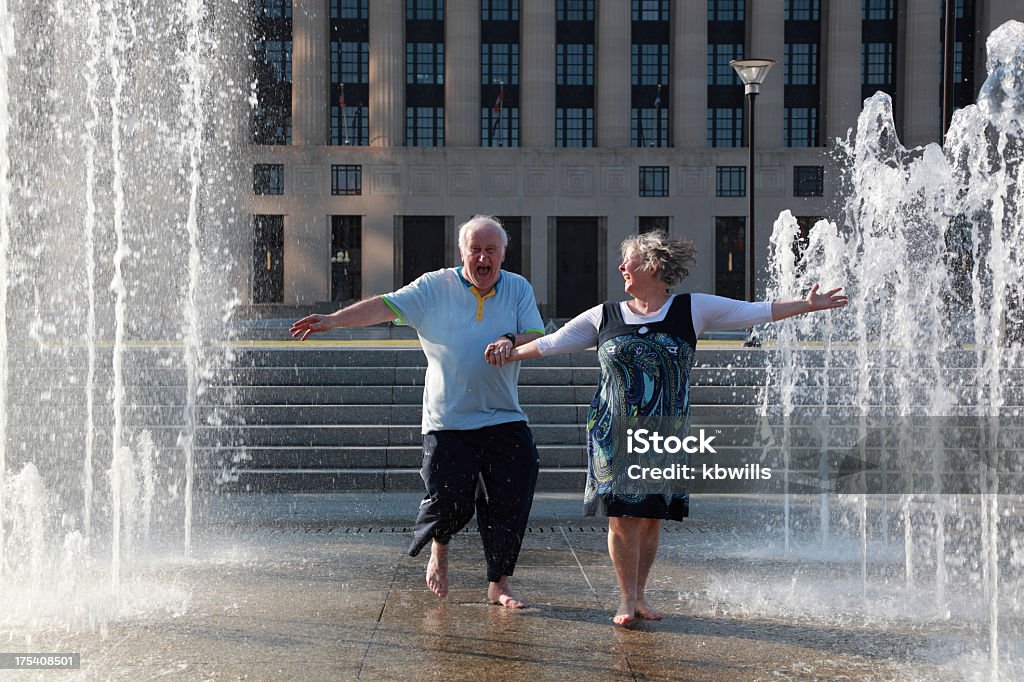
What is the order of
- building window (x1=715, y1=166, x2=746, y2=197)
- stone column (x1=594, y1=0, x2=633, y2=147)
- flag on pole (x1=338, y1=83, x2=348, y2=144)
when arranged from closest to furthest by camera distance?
stone column (x1=594, y1=0, x2=633, y2=147) < flag on pole (x1=338, y1=83, x2=348, y2=144) < building window (x1=715, y1=166, x2=746, y2=197)

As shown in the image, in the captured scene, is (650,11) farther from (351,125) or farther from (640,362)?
(640,362)

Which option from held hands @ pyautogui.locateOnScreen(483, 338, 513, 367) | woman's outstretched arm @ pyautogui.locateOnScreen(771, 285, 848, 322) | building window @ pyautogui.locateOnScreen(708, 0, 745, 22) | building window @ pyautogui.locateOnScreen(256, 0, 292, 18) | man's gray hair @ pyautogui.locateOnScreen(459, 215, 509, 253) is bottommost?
held hands @ pyautogui.locateOnScreen(483, 338, 513, 367)

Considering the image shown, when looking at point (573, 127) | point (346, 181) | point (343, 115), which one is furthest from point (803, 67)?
point (346, 181)

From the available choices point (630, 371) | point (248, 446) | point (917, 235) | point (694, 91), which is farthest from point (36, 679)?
point (694, 91)

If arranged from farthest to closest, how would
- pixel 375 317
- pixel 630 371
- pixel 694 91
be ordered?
1. pixel 694 91
2. pixel 375 317
3. pixel 630 371

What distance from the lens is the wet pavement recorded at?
439cm

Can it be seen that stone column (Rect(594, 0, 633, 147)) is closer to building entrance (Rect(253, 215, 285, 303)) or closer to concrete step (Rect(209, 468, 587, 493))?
building entrance (Rect(253, 215, 285, 303))

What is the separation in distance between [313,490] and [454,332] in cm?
500

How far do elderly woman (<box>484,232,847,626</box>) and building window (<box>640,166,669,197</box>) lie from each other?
42321 mm

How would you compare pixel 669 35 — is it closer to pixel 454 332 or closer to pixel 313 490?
pixel 313 490

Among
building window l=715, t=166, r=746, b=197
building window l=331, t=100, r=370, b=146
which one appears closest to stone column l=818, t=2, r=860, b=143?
building window l=715, t=166, r=746, b=197

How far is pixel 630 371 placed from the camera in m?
4.97

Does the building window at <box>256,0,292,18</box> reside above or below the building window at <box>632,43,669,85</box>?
above

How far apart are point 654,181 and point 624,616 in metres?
42.9
